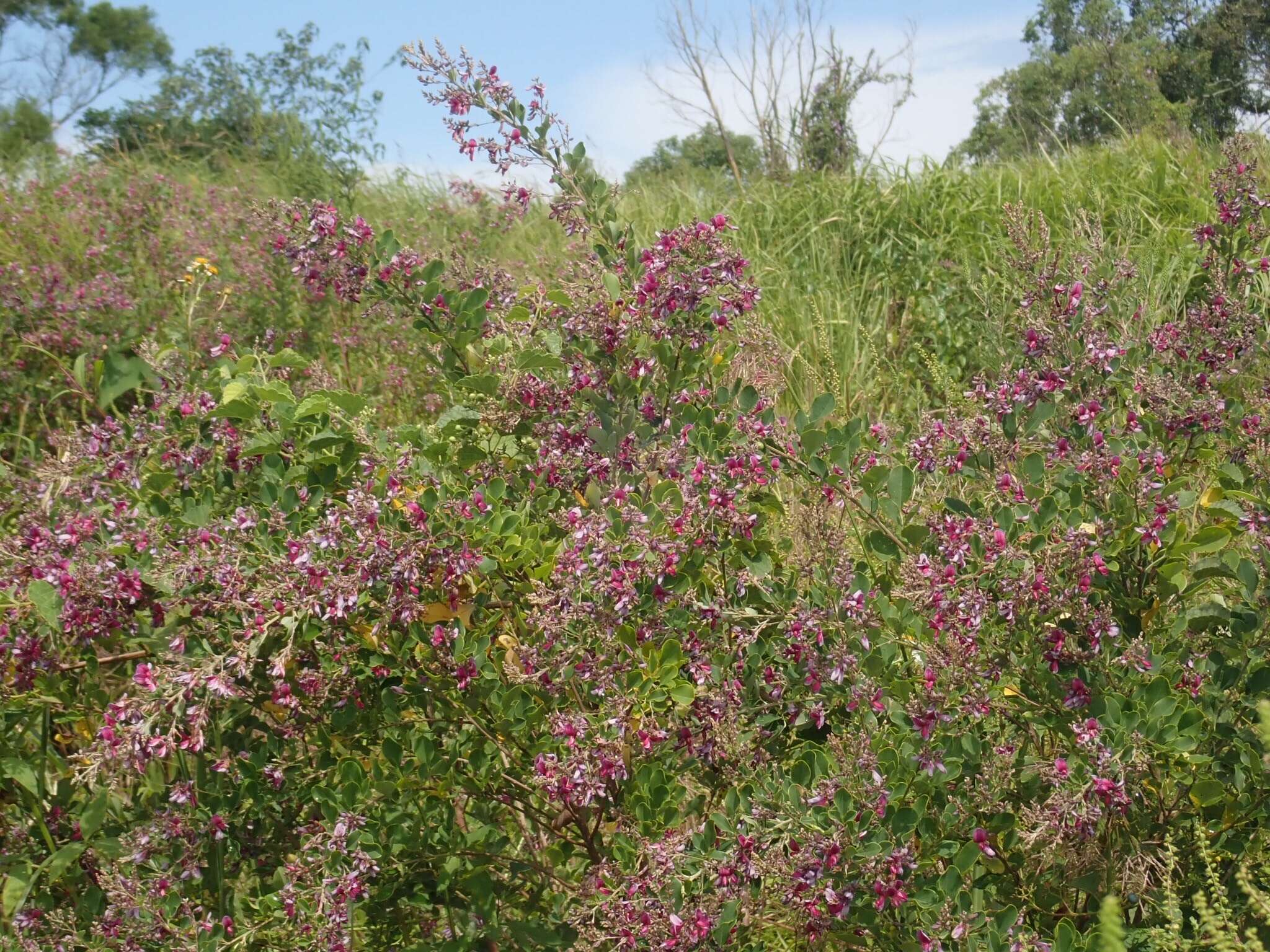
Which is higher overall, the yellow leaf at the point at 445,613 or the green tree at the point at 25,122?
the green tree at the point at 25,122

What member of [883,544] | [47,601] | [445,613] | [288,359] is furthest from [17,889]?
[883,544]

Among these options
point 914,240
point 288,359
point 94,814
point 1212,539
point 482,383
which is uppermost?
point 914,240

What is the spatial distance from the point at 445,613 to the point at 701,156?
66.5 feet

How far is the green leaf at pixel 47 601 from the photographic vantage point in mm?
1716

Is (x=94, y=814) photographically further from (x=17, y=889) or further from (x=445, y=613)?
(x=445, y=613)

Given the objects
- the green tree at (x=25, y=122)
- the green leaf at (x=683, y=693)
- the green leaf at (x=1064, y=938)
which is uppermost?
the green tree at (x=25, y=122)

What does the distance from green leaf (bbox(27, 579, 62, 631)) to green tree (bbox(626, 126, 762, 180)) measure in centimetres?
678

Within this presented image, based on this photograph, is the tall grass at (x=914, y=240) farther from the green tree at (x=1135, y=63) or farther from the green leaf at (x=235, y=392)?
the green tree at (x=1135, y=63)

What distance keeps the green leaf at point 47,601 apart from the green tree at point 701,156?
678 centimetres

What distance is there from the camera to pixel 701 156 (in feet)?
69.0

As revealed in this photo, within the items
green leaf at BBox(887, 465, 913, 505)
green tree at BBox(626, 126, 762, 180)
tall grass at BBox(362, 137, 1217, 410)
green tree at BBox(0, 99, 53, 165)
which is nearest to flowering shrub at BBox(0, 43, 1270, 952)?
green leaf at BBox(887, 465, 913, 505)

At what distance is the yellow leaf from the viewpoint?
1851 millimetres

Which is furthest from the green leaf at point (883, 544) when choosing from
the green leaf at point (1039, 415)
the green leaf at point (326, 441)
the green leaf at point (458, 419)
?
the green leaf at point (326, 441)

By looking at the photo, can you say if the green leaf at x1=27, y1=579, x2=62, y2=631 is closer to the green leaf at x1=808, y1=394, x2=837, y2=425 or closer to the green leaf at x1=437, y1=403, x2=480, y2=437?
the green leaf at x1=437, y1=403, x2=480, y2=437
